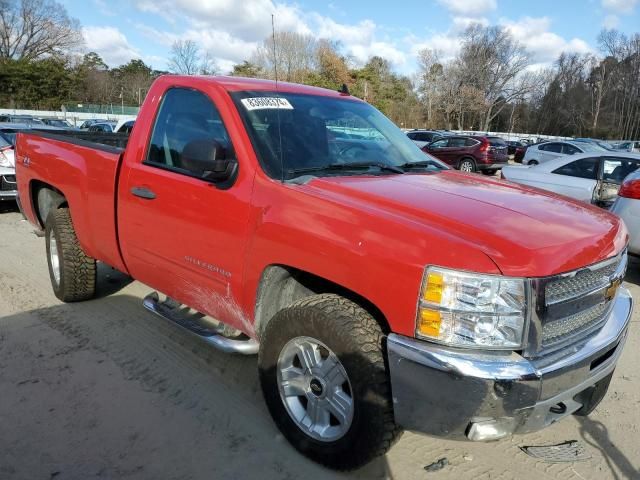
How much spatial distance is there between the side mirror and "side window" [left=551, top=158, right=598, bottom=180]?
736 cm

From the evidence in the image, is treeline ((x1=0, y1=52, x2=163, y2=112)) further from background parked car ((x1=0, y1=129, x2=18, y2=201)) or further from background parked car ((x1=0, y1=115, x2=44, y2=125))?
background parked car ((x1=0, y1=129, x2=18, y2=201))

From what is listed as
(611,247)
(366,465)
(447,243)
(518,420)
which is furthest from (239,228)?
(611,247)

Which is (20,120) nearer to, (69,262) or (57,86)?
(69,262)

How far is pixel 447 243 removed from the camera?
2.07 meters

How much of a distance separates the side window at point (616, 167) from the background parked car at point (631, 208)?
2.83m

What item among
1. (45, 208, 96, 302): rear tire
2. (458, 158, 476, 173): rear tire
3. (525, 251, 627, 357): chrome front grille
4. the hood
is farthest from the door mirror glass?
(458, 158, 476, 173): rear tire

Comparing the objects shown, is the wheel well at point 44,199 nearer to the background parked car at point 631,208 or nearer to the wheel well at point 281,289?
the wheel well at point 281,289

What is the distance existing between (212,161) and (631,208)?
5.05 m

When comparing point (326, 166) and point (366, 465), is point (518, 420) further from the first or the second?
point (326, 166)

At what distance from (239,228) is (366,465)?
4.61 feet

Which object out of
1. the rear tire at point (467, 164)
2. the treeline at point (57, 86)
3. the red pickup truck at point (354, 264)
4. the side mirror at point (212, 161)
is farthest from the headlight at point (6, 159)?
the treeline at point (57, 86)

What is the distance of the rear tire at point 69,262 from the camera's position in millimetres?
4492

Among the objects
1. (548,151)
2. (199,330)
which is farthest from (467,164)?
(199,330)

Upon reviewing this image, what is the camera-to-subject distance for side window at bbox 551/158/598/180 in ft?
27.8
